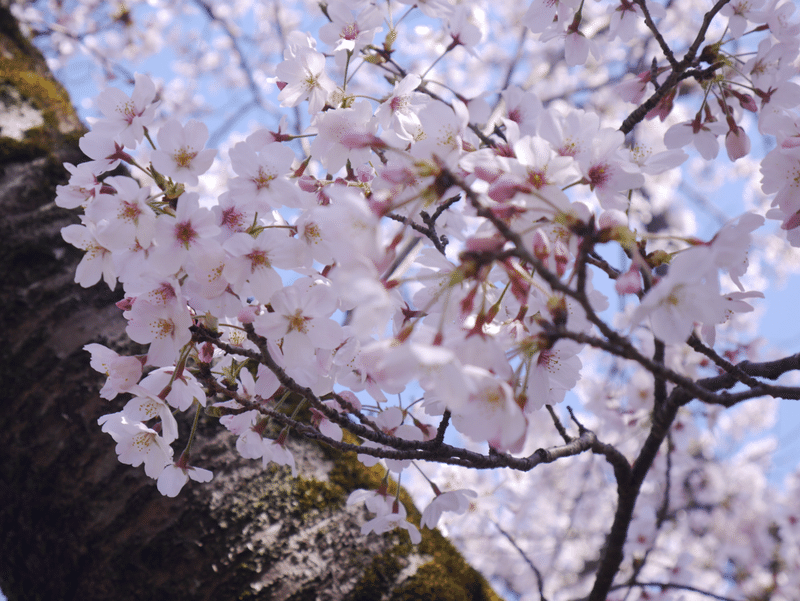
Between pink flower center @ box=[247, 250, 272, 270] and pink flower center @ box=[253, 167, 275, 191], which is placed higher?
pink flower center @ box=[253, 167, 275, 191]

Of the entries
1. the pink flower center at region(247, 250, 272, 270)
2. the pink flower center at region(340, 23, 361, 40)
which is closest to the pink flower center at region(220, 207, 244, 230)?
the pink flower center at region(247, 250, 272, 270)

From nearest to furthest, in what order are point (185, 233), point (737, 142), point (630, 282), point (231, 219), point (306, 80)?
1. point (630, 282)
2. point (185, 233)
3. point (231, 219)
4. point (306, 80)
5. point (737, 142)

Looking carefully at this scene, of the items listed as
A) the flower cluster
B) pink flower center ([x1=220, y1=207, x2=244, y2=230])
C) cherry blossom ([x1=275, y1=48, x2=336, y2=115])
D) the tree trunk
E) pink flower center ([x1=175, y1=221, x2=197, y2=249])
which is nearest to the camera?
the flower cluster

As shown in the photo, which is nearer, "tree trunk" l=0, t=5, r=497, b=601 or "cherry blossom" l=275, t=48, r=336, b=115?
"cherry blossom" l=275, t=48, r=336, b=115

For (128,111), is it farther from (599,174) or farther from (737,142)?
(737,142)

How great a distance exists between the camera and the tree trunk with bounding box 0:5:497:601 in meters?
1.21

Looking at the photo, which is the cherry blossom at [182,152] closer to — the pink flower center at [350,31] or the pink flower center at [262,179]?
the pink flower center at [262,179]

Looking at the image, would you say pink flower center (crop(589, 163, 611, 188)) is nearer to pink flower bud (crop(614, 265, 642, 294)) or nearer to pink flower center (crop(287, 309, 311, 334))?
pink flower bud (crop(614, 265, 642, 294))

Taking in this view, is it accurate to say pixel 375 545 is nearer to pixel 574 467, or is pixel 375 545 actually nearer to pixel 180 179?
pixel 180 179

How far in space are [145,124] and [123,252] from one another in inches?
10.9

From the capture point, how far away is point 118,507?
1.25 metres

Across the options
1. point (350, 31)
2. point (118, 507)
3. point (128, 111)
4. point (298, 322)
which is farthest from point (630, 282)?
point (118, 507)

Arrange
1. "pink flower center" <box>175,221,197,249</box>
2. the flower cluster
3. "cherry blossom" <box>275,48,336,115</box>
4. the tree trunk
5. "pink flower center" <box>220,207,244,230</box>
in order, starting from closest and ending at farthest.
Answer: the flower cluster → "pink flower center" <box>175,221,197,249</box> → "pink flower center" <box>220,207,244,230</box> → "cherry blossom" <box>275,48,336,115</box> → the tree trunk

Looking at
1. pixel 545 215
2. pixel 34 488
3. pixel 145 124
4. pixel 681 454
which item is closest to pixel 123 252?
pixel 145 124
